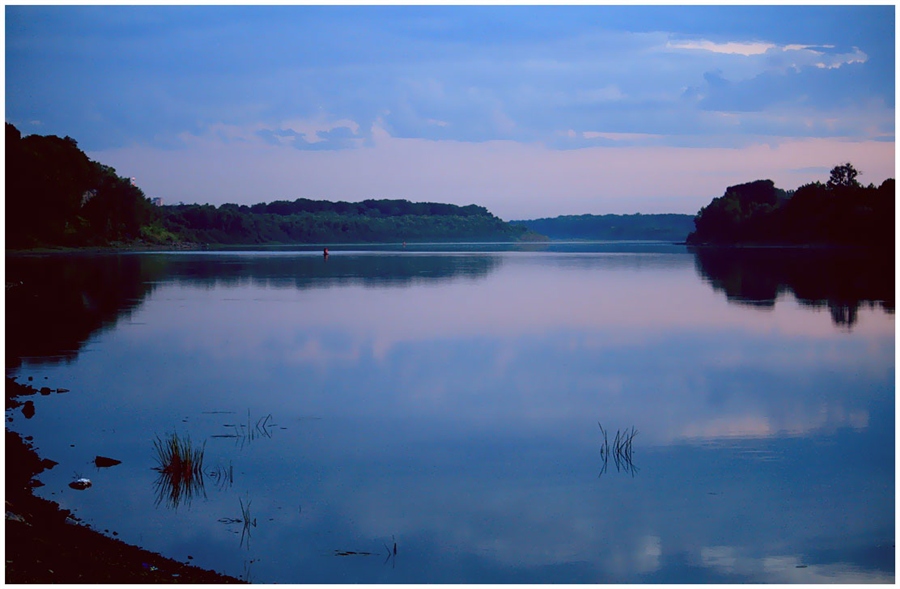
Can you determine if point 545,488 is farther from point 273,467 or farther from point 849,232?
point 849,232

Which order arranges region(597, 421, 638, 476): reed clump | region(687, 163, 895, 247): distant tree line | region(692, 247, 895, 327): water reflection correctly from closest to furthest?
region(597, 421, 638, 476): reed clump
region(692, 247, 895, 327): water reflection
region(687, 163, 895, 247): distant tree line

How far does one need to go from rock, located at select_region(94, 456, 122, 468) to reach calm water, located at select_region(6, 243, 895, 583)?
121mm

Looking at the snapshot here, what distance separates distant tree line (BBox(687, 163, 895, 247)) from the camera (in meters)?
101

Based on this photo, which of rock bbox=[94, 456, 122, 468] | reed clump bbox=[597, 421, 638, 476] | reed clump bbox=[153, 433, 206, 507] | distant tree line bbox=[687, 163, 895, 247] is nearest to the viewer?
reed clump bbox=[153, 433, 206, 507]

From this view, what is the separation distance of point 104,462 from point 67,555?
373 centimetres

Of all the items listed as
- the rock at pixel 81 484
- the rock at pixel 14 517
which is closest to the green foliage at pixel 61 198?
the rock at pixel 81 484

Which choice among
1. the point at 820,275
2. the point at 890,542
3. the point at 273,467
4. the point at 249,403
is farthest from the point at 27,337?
the point at 820,275

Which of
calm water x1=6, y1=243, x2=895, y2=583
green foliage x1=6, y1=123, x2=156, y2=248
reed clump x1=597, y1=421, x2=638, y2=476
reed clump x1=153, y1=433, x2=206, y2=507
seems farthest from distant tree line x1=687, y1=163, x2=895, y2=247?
reed clump x1=153, y1=433, x2=206, y2=507

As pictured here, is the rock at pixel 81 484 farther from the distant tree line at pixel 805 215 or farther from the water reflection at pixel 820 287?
the distant tree line at pixel 805 215

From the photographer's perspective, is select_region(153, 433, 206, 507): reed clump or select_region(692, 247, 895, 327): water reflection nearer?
select_region(153, 433, 206, 507): reed clump

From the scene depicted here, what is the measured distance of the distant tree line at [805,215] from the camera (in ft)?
330

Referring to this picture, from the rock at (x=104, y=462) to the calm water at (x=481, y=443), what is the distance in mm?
121

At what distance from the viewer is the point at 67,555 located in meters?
7.23

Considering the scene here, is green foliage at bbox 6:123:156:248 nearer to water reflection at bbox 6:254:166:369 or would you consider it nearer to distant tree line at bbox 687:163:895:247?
water reflection at bbox 6:254:166:369
